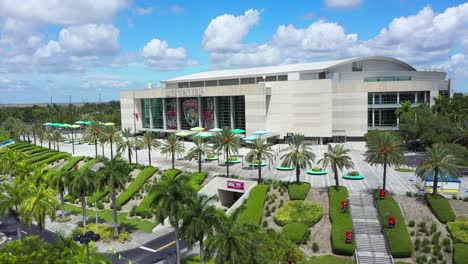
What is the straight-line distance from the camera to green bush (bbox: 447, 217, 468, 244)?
34.9 m

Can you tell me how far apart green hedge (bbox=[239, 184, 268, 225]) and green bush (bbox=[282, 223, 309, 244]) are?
11.8ft

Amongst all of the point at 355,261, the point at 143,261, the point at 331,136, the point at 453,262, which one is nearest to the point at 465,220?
the point at 453,262

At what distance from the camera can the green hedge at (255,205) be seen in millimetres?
42094

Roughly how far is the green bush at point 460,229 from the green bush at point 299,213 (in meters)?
12.4

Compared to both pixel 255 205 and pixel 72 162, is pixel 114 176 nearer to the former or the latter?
pixel 255 205

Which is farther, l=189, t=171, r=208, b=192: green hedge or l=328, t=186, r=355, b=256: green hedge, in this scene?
l=189, t=171, r=208, b=192: green hedge

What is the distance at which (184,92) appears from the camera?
9225cm

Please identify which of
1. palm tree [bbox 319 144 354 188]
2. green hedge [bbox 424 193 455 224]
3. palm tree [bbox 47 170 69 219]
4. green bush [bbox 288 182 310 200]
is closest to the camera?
green hedge [bbox 424 193 455 224]

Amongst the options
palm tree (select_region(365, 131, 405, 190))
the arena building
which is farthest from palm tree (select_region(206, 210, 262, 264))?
the arena building

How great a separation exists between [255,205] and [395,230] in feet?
49.6

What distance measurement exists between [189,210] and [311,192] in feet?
68.4

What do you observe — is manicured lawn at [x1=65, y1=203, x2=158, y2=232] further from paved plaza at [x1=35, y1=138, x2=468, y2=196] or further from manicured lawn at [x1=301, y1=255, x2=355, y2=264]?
manicured lawn at [x1=301, y1=255, x2=355, y2=264]

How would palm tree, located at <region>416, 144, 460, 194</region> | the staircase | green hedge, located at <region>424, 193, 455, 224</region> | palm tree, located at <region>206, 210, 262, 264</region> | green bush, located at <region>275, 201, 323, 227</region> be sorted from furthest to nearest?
palm tree, located at <region>416, 144, 460, 194</region> < green bush, located at <region>275, 201, 323, 227</region> < green hedge, located at <region>424, 193, 455, 224</region> < the staircase < palm tree, located at <region>206, 210, 262, 264</region>

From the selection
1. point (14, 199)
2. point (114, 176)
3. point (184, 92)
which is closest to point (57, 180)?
point (114, 176)
